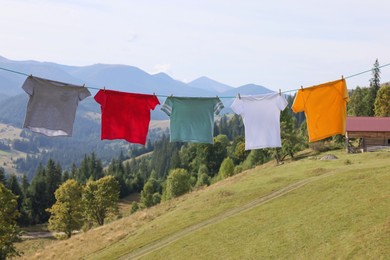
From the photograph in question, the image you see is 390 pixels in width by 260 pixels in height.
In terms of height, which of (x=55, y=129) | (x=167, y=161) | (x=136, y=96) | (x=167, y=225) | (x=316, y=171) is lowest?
(x=167, y=161)

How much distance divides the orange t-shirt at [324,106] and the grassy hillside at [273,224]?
39.4ft

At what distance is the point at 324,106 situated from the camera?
59.4 ft

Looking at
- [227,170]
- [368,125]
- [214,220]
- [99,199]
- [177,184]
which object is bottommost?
[177,184]

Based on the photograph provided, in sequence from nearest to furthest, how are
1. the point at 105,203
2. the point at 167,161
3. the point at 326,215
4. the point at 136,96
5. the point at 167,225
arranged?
the point at 136,96
the point at 326,215
the point at 167,225
the point at 105,203
the point at 167,161

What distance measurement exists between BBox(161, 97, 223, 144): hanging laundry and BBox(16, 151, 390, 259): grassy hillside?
14.3m

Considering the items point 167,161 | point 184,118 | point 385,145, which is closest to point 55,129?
point 184,118

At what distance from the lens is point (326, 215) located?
3381cm

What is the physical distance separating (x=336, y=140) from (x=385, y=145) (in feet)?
40.8

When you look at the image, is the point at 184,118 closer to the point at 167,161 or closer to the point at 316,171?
the point at 316,171

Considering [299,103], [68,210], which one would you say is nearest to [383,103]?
[68,210]

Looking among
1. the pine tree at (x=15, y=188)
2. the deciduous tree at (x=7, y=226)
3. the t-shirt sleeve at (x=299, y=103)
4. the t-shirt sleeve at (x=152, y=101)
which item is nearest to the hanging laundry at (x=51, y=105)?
the t-shirt sleeve at (x=152, y=101)

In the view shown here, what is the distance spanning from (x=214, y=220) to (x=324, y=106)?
24.0 m

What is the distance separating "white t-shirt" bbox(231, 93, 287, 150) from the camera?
1844 cm

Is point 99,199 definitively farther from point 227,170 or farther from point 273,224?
point 273,224
